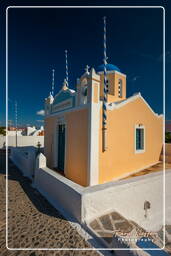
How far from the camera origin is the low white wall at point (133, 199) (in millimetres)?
3986

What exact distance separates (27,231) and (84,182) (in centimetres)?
244

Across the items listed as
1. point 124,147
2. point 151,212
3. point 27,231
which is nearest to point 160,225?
point 151,212

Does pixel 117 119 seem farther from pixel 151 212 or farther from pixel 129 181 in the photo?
pixel 151 212

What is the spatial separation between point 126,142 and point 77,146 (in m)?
2.28

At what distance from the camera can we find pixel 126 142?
6.86m

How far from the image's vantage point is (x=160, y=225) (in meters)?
6.17

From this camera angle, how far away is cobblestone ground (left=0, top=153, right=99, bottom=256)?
315 centimetres

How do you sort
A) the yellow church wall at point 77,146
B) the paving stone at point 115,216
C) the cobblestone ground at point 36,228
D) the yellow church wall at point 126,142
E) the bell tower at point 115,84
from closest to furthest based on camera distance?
1. the cobblestone ground at point 36,228
2. the paving stone at point 115,216
3. the yellow church wall at point 77,146
4. the yellow church wall at point 126,142
5. the bell tower at point 115,84

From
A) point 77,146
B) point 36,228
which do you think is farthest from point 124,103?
point 36,228

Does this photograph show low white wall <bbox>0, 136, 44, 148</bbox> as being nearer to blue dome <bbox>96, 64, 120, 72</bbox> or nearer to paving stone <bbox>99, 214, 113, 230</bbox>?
blue dome <bbox>96, 64, 120, 72</bbox>

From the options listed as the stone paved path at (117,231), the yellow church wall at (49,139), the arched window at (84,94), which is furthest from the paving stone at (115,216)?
the yellow church wall at (49,139)

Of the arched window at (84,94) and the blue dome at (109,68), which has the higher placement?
the blue dome at (109,68)

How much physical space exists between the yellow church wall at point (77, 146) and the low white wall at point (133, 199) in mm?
1399

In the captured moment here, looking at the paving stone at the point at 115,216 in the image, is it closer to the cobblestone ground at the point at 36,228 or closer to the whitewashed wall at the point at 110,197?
the whitewashed wall at the point at 110,197
